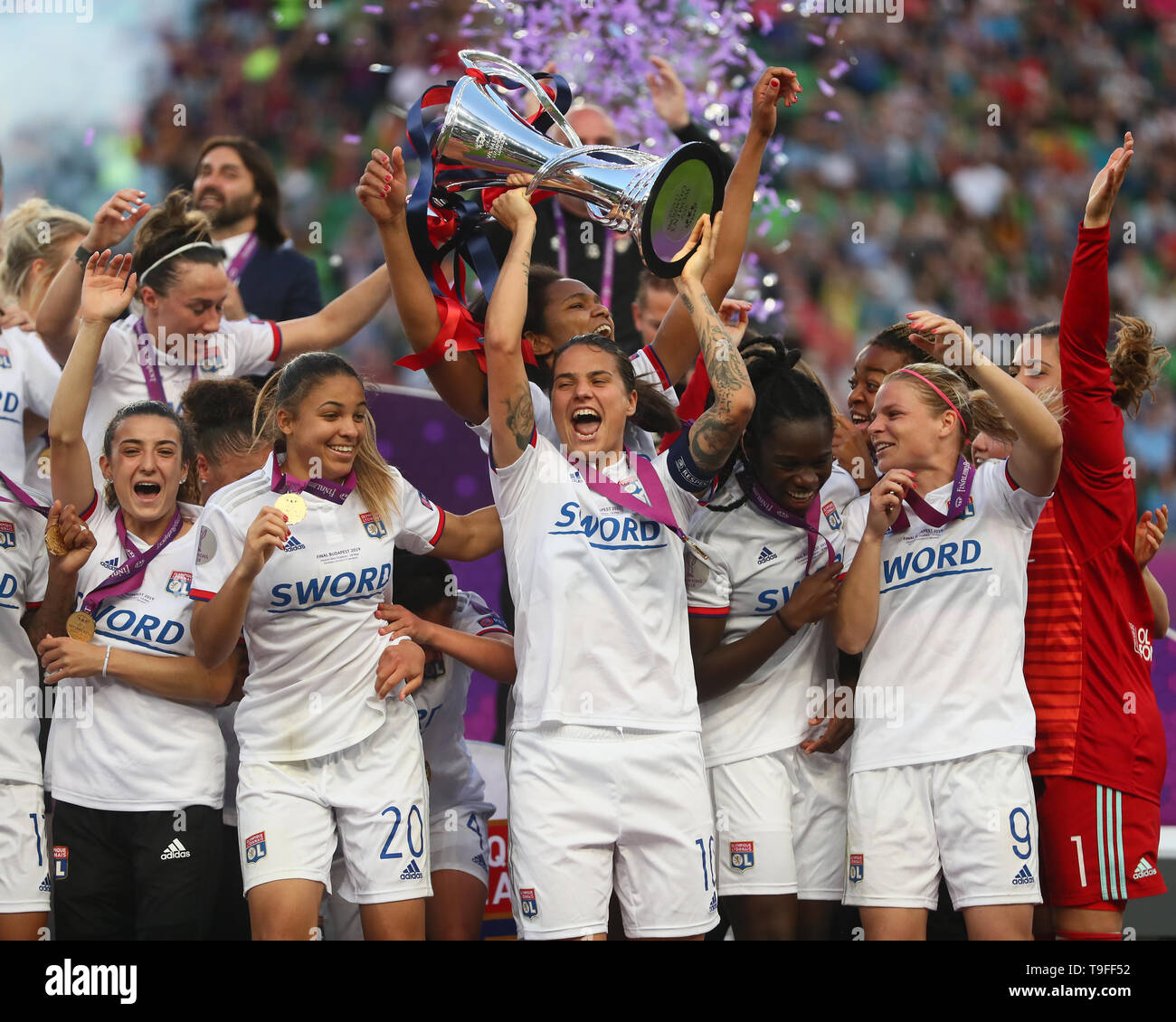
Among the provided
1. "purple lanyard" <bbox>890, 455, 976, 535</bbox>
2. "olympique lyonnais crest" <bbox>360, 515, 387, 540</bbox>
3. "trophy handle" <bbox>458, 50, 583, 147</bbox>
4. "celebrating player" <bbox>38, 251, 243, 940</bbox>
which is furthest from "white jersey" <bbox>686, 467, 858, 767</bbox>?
"celebrating player" <bbox>38, 251, 243, 940</bbox>

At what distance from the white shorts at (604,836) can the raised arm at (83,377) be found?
1382 mm

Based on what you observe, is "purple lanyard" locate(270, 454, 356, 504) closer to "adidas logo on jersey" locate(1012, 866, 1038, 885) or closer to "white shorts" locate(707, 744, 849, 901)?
"white shorts" locate(707, 744, 849, 901)

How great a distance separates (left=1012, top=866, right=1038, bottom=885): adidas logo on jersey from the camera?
3449mm

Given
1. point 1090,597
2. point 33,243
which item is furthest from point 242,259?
point 1090,597

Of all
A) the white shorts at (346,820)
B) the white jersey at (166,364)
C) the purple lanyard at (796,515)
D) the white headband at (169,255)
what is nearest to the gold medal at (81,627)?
the white shorts at (346,820)

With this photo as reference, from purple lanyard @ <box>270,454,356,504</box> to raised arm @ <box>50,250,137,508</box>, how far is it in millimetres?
569

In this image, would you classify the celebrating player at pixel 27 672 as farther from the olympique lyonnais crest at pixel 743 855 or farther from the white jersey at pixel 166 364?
the olympique lyonnais crest at pixel 743 855

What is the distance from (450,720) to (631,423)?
37.6 inches

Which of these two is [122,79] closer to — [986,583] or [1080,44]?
[1080,44]

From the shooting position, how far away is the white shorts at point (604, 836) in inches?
131

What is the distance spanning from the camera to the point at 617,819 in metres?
3.36

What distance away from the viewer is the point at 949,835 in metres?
3.51

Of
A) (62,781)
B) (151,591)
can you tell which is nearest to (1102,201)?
(151,591)

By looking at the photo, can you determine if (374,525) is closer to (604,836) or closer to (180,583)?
(180,583)
